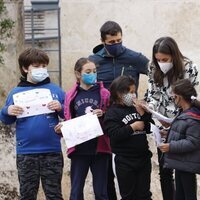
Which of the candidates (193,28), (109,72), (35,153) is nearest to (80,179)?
(35,153)

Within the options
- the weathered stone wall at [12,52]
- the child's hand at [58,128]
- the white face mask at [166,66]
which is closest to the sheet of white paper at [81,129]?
the child's hand at [58,128]

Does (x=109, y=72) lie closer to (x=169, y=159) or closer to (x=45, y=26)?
(x=169, y=159)

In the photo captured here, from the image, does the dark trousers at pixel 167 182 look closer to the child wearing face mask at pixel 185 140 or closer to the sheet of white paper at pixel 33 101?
the child wearing face mask at pixel 185 140

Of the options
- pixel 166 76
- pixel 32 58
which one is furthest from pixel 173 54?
pixel 32 58

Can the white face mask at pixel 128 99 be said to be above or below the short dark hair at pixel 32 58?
below

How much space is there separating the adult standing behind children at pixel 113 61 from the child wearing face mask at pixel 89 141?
260 mm

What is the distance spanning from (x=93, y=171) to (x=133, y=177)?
0.39 meters

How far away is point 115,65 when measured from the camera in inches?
295

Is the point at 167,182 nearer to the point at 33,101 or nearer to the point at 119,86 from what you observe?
the point at 119,86

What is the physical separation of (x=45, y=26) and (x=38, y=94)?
7115mm

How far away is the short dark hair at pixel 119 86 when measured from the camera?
22.9ft

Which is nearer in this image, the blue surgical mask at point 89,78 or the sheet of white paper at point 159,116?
the sheet of white paper at point 159,116

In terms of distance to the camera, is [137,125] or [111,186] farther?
[111,186]

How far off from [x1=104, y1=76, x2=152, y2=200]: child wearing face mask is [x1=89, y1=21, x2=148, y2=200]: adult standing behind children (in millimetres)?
401
